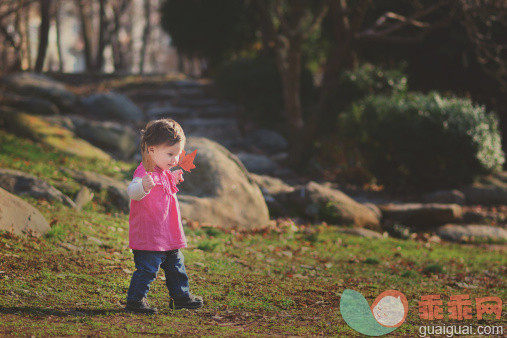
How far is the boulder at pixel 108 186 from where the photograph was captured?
8125 mm

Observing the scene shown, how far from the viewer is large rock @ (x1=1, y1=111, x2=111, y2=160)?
11203 mm

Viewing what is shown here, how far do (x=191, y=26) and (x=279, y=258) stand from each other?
1715 centimetres

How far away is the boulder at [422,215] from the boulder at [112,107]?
9.68 meters

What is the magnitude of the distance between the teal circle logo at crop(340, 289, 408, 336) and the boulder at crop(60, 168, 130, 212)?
3.90 meters

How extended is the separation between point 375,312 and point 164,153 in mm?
2207

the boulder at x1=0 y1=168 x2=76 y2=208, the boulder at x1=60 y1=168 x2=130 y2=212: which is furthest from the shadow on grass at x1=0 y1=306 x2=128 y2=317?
the boulder at x1=60 y1=168 x2=130 y2=212

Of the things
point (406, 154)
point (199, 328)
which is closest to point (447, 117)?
point (406, 154)

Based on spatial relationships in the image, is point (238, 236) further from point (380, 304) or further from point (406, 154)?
point (406, 154)

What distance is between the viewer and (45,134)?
11461mm

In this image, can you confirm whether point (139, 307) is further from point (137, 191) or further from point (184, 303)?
point (137, 191)

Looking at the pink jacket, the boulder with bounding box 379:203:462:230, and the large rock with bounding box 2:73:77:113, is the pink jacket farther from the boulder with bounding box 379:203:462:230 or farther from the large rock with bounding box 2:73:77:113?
the large rock with bounding box 2:73:77:113

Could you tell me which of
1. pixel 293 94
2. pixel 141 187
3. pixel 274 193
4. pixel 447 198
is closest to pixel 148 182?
pixel 141 187

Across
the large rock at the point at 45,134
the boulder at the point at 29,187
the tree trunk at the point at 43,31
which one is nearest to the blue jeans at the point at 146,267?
the boulder at the point at 29,187

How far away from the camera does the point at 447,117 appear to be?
12.1 m
